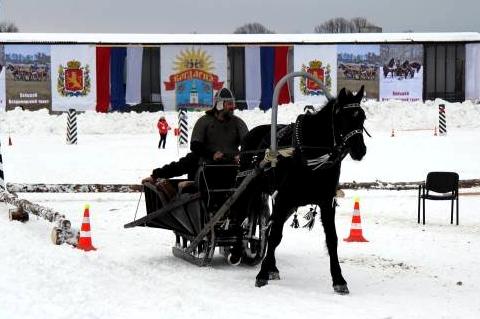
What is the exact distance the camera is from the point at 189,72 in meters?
49.7

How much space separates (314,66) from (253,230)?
40.5 metres

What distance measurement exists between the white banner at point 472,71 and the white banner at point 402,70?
273cm

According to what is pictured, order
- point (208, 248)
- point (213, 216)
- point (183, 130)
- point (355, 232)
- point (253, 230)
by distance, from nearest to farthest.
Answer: point (213, 216)
point (208, 248)
point (253, 230)
point (355, 232)
point (183, 130)

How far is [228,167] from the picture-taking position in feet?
33.9

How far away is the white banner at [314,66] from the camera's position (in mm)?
49406

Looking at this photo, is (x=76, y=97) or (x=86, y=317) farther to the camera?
(x=76, y=97)

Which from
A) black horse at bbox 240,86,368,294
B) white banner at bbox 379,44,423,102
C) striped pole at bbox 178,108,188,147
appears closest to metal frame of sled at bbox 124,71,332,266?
black horse at bbox 240,86,368,294

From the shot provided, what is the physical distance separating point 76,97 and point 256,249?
A: 4052 centimetres

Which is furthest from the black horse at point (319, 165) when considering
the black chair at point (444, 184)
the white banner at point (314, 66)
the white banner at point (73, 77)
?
the white banner at point (73, 77)

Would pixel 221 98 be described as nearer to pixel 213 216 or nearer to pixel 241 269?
pixel 213 216

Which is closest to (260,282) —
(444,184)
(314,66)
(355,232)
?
(355,232)

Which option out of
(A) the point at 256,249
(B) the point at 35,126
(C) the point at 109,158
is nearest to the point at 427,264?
(A) the point at 256,249

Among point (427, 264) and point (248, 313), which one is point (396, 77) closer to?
point (427, 264)

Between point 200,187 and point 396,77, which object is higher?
point 396,77
